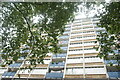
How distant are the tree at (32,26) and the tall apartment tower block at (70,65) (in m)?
11.5

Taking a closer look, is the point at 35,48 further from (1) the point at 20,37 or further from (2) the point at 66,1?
(2) the point at 66,1

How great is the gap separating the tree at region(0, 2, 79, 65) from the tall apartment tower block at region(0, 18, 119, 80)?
11.5 meters

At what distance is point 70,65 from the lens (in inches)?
964

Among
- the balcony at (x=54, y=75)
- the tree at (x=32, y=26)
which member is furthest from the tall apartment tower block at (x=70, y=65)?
the tree at (x=32, y=26)

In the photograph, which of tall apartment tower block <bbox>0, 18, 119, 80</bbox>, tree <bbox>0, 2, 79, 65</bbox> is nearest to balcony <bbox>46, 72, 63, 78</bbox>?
tall apartment tower block <bbox>0, 18, 119, 80</bbox>

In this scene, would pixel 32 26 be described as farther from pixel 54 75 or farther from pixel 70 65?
pixel 70 65

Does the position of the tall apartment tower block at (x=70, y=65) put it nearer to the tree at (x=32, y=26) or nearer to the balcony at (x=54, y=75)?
the balcony at (x=54, y=75)

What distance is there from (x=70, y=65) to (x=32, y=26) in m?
16.4

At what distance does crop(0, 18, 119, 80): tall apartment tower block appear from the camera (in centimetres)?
2178

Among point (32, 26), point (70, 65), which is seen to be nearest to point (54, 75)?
point (70, 65)

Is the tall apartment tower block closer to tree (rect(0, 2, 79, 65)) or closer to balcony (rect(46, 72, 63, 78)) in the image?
balcony (rect(46, 72, 63, 78))

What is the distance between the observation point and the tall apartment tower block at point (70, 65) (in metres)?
21.8

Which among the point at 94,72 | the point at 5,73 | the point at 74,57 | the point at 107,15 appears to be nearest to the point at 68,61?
the point at 74,57

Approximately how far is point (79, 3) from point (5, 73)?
22071 mm
